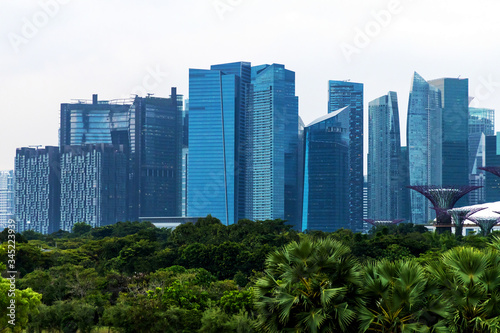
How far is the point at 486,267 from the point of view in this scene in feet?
91.2

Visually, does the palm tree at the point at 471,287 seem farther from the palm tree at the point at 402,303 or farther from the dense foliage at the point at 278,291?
the palm tree at the point at 402,303

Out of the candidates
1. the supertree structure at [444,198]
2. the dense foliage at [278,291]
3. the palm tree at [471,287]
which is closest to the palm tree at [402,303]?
the dense foliage at [278,291]

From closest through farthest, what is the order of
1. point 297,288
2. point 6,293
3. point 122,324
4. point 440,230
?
point 297,288, point 6,293, point 122,324, point 440,230

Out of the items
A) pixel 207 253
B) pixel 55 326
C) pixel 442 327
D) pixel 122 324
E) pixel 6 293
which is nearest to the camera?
pixel 442 327

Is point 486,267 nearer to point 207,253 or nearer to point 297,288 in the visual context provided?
point 297,288

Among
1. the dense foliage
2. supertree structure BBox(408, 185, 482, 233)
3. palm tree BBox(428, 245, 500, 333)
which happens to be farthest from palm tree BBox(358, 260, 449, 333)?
supertree structure BBox(408, 185, 482, 233)

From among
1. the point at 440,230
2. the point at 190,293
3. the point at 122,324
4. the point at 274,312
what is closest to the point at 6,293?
the point at 122,324

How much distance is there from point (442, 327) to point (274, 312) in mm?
6306

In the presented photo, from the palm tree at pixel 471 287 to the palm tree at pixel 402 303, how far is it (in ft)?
1.83

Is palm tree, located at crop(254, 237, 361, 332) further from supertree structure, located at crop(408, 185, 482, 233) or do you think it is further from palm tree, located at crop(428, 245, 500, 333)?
supertree structure, located at crop(408, 185, 482, 233)

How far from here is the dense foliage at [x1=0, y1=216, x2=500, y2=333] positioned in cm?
2698

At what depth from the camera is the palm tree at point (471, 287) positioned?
1046 inches

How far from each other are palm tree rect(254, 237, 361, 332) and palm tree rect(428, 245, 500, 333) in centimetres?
340

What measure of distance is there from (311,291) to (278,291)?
4.15 feet
